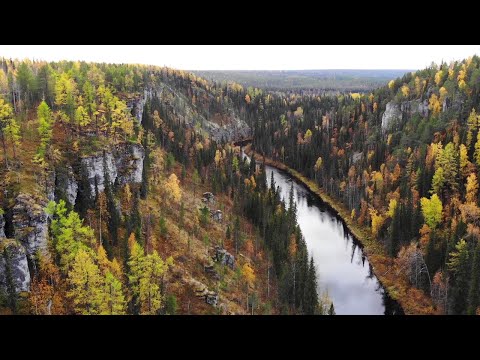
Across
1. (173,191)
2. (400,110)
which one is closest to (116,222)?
(173,191)

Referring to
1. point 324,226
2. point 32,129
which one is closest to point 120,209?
point 32,129

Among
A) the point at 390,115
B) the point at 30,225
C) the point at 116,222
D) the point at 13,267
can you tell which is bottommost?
the point at 116,222

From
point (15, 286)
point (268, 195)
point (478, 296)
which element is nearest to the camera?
point (15, 286)

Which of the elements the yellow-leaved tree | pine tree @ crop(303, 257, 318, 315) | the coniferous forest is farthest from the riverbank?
the yellow-leaved tree

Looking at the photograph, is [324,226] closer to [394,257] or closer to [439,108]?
[394,257]

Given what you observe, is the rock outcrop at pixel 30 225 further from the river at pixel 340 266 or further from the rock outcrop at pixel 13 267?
the river at pixel 340 266

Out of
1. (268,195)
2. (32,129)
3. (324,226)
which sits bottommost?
(324,226)

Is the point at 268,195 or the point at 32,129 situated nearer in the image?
the point at 32,129

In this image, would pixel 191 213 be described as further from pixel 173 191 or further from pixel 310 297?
pixel 310 297
